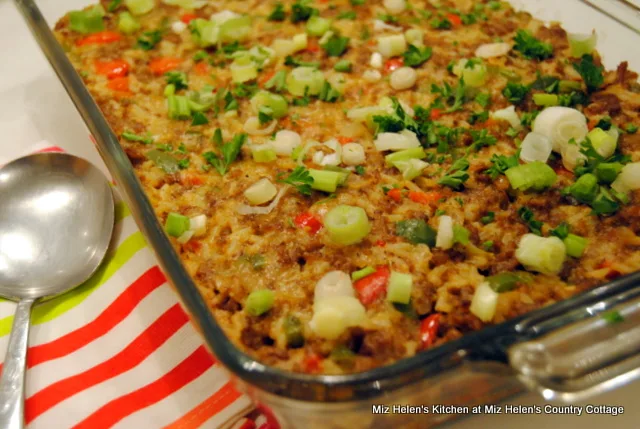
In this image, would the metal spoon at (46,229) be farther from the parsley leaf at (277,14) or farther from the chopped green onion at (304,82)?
the parsley leaf at (277,14)

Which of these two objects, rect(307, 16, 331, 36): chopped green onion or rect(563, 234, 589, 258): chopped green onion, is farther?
rect(307, 16, 331, 36): chopped green onion

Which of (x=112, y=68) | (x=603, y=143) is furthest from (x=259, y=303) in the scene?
(x=112, y=68)

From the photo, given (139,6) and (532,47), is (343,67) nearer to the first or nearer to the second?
(532,47)

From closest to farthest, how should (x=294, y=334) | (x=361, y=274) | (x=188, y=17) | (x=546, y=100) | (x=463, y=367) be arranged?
(x=463, y=367) < (x=294, y=334) < (x=361, y=274) < (x=546, y=100) < (x=188, y=17)

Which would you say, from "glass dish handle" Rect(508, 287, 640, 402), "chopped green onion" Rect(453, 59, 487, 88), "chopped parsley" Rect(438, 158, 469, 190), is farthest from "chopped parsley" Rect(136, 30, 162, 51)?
"glass dish handle" Rect(508, 287, 640, 402)

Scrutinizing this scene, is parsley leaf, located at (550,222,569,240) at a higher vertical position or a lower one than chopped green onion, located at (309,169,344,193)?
lower

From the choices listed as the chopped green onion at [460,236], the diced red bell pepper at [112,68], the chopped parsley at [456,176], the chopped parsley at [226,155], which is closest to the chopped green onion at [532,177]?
the chopped parsley at [456,176]

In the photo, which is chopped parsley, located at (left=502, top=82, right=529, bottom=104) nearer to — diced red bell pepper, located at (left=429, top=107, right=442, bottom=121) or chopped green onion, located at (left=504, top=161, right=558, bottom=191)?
diced red bell pepper, located at (left=429, top=107, right=442, bottom=121)
